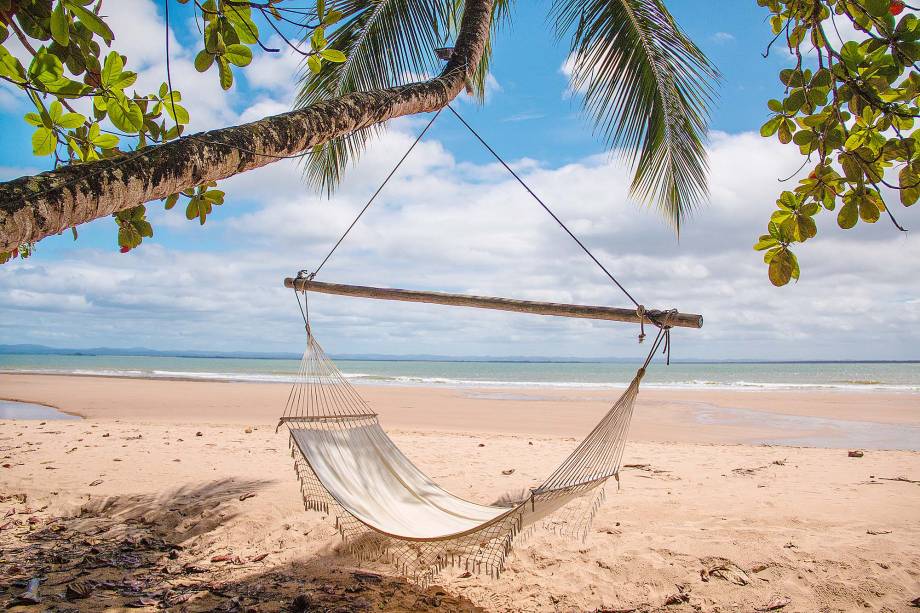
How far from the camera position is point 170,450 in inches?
158

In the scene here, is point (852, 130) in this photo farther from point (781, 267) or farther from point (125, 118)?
point (125, 118)

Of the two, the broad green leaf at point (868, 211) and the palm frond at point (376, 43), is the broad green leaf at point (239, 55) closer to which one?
the broad green leaf at point (868, 211)

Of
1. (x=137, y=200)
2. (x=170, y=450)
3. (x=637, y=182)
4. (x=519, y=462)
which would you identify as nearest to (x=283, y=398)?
(x=170, y=450)

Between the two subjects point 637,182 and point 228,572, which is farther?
point 637,182

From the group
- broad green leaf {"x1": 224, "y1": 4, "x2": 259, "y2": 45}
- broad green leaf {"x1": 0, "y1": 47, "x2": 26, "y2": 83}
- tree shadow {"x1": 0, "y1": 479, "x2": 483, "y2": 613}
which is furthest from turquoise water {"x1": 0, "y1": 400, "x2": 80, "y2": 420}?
broad green leaf {"x1": 224, "y1": 4, "x2": 259, "y2": 45}

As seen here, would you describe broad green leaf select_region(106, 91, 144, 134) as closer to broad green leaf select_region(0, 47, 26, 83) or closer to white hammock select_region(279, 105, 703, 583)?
broad green leaf select_region(0, 47, 26, 83)

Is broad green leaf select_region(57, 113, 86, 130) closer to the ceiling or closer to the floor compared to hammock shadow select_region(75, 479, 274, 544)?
closer to the ceiling

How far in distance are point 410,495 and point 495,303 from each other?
87 centimetres

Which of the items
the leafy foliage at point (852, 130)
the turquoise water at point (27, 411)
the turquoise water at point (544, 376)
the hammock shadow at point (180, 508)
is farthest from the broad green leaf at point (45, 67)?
the turquoise water at point (544, 376)

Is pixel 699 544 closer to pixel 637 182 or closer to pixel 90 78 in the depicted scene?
pixel 637 182

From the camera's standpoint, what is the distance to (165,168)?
1155 mm

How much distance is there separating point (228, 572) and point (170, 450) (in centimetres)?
230

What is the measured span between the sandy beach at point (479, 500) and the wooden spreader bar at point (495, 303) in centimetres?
97

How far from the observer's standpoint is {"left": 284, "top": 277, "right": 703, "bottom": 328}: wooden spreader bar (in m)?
1.82
